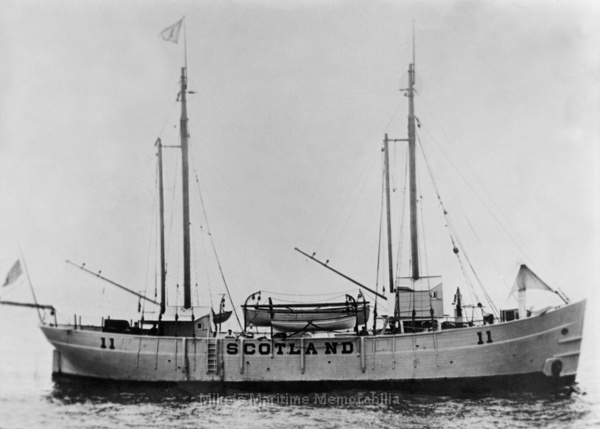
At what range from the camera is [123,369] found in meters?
34.4

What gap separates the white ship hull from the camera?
3197 centimetres

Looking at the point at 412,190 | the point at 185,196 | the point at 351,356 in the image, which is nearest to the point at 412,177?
the point at 412,190

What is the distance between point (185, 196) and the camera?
36.5 metres

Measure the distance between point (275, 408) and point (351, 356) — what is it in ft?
19.2

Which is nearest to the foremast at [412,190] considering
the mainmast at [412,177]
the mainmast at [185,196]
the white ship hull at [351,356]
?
the mainmast at [412,177]

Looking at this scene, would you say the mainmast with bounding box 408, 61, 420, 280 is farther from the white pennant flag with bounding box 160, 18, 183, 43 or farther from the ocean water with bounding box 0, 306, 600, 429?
the white pennant flag with bounding box 160, 18, 183, 43

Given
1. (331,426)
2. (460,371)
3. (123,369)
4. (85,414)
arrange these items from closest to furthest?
(331,426), (85,414), (460,371), (123,369)

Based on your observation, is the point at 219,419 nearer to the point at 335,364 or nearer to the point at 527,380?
the point at 335,364

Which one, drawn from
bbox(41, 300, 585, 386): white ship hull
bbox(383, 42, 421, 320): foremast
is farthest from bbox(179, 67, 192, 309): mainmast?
bbox(383, 42, 421, 320): foremast

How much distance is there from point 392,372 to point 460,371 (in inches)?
127

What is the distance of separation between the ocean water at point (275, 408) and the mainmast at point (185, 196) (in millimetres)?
5356

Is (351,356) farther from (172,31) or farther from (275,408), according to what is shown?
(172,31)

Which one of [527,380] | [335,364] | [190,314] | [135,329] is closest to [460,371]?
[527,380]

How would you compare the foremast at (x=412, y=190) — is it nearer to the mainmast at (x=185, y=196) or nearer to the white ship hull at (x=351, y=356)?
the white ship hull at (x=351, y=356)
